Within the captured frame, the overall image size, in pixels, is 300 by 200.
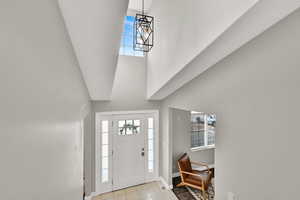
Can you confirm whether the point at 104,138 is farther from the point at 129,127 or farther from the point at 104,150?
the point at 129,127

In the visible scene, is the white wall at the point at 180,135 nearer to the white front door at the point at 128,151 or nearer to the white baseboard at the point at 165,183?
the white baseboard at the point at 165,183

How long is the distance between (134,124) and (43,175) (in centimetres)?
321

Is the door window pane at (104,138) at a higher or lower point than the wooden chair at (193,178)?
higher

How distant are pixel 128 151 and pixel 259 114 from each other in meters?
3.05

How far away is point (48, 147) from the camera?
0.84 metres

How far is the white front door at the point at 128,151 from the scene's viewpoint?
12.5 ft

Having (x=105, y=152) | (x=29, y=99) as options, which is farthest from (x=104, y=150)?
(x=29, y=99)

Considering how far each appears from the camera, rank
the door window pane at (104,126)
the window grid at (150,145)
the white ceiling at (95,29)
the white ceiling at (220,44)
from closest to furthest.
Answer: the white ceiling at (95,29), the white ceiling at (220,44), the door window pane at (104,126), the window grid at (150,145)

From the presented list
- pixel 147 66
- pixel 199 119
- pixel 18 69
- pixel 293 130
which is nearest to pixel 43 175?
pixel 18 69

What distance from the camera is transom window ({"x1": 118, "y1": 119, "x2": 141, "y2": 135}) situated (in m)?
3.87

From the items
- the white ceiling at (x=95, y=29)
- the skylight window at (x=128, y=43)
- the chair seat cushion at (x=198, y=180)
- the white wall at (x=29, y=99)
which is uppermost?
the skylight window at (x=128, y=43)

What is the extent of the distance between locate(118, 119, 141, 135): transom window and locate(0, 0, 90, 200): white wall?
287cm

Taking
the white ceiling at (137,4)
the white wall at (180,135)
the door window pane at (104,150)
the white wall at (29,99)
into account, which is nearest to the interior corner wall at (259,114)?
the white wall at (29,99)

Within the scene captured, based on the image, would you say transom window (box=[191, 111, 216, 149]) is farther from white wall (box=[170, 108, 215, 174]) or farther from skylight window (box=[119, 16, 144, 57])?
skylight window (box=[119, 16, 144, 57])
